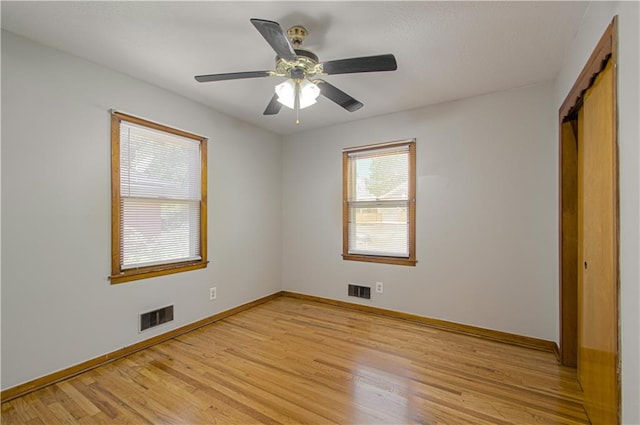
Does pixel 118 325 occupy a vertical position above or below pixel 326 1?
below

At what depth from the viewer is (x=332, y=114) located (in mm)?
3709

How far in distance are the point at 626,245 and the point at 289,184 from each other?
12.6 ft

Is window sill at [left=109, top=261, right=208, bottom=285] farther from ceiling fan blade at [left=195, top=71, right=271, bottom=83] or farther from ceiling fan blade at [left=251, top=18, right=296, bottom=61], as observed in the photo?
ceiling fan blade at [left=251, top=18, right=296, bottom=61]

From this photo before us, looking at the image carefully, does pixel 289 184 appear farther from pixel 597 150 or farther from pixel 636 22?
pixel 636 22

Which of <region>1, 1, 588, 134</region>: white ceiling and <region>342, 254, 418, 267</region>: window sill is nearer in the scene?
<region>1, 1, 588, 134</region>: white ceiling

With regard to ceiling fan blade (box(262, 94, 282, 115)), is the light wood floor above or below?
below

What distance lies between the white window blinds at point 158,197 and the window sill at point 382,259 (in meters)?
1.93

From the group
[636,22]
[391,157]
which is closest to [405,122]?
[391,157]

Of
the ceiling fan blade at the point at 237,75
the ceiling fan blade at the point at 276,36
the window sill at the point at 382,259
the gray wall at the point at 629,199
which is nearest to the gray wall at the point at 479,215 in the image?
the window sill at the point at 382,259

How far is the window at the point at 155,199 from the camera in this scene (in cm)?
265

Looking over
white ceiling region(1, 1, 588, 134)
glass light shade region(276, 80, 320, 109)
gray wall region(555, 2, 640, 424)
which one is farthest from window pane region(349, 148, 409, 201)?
gray wall region(555, 2, 640, 424)

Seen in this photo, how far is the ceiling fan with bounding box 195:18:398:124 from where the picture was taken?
169 centimetres

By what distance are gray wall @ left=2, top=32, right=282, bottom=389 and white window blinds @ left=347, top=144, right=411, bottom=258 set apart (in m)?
2.11

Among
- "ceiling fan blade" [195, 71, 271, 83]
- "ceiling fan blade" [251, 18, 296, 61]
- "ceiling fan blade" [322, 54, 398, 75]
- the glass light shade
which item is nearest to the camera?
"ceiling fan blade" [251, 18, 296, 61]
